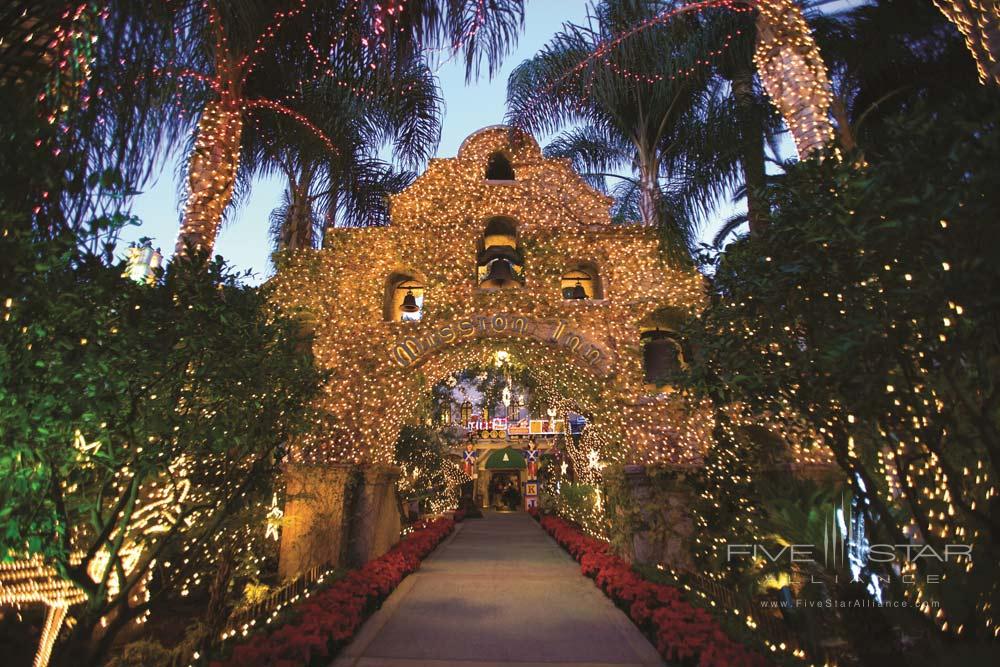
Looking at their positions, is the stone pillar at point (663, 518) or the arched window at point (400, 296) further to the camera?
the arched window at point (400, 296)

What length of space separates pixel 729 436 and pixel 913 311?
6.66 metres

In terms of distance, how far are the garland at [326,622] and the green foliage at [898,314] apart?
4897mm

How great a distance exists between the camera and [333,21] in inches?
293

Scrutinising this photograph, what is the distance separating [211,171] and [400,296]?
5.00m

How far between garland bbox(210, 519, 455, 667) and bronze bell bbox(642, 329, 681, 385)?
7.31 meters

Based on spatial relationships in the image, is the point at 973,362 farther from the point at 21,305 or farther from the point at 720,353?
the point at 21,305

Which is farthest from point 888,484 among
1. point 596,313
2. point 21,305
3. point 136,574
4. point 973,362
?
point 21,305

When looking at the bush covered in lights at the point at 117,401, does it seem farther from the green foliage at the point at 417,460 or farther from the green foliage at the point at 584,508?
the green foliage at the point at 417,460

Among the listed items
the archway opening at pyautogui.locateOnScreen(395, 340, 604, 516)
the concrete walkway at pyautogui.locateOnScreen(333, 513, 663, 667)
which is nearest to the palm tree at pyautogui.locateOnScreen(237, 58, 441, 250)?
the archway opening at pyautogui.locateOnScreen(395, 340, 604, 516)

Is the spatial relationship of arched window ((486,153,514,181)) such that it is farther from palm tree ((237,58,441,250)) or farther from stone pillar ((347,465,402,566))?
stone pillar ((347,465,402,566))

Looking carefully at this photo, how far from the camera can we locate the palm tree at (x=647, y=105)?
1079 centimetres

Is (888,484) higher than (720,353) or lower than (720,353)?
lower

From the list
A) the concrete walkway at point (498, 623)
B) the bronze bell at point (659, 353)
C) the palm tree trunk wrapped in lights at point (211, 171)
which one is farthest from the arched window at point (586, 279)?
the palm tree trunk wrapped in lights at point (211, 171)

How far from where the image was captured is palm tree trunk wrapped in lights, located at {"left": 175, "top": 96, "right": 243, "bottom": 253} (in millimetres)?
7973
